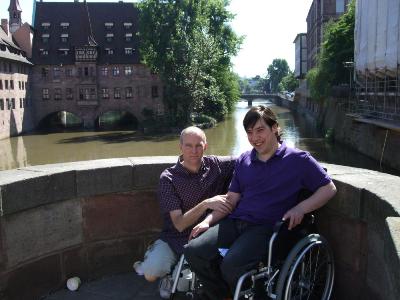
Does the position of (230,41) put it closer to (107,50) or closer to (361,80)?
(107,50)

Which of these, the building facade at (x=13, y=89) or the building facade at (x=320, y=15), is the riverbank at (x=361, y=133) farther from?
the building facade at (x=13, y=89)

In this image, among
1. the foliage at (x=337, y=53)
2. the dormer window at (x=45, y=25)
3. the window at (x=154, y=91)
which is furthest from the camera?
the dormer window at (x=45, y=25)

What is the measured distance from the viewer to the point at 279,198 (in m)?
2.81

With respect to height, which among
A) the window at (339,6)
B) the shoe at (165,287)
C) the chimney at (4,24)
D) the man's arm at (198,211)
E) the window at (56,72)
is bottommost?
the shoe at (165,287)

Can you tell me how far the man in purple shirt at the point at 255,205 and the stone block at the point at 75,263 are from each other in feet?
3.25

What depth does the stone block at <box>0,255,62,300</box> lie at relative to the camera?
3.09 metres

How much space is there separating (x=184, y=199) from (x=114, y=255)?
81 centimetres

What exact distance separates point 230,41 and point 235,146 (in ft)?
45.8

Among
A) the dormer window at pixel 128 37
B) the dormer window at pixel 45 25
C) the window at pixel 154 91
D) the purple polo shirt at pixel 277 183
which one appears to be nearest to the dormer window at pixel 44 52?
the dormer window at pixel 45 25

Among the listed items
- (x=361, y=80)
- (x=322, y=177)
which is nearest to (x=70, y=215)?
(x=322, y=177)

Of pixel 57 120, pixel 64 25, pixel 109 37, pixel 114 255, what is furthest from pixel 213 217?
pixel 57 120

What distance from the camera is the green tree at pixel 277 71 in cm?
12325

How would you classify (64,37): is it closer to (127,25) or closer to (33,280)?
(127,25)

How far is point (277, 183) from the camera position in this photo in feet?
9.26
